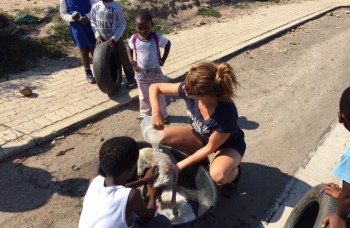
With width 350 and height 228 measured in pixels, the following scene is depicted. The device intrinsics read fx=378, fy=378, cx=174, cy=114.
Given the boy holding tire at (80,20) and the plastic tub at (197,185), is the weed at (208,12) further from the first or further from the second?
the plastic tub at (197,185)

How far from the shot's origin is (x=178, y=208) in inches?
147

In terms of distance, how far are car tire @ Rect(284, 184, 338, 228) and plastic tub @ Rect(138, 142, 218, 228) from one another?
723mm

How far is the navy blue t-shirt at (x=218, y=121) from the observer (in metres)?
3.52

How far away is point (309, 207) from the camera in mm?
3391

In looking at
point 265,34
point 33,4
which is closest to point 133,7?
point 33,4

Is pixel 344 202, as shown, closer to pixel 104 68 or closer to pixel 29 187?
pixel 29 187

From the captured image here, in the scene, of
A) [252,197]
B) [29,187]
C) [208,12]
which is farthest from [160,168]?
[208,12]

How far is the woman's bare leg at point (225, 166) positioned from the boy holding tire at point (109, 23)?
2762mm

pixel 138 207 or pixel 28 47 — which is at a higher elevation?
pixel 28 47

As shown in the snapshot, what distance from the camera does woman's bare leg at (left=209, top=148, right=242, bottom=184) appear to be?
358 centimetres

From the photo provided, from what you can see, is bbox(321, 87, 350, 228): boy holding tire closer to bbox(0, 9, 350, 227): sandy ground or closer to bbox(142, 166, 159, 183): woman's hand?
bbox(0, 9, 350, 227): sandy ground

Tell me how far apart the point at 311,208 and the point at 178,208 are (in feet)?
4.08

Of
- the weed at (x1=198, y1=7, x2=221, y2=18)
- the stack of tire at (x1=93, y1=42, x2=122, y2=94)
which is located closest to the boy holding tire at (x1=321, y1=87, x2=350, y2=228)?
the stack of tire at (x1=93, y1=42, x2=122, y2=94)

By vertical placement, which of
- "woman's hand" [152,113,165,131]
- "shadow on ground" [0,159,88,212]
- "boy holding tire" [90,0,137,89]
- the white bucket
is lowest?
"shadow on ground" [0,159,88,212]
